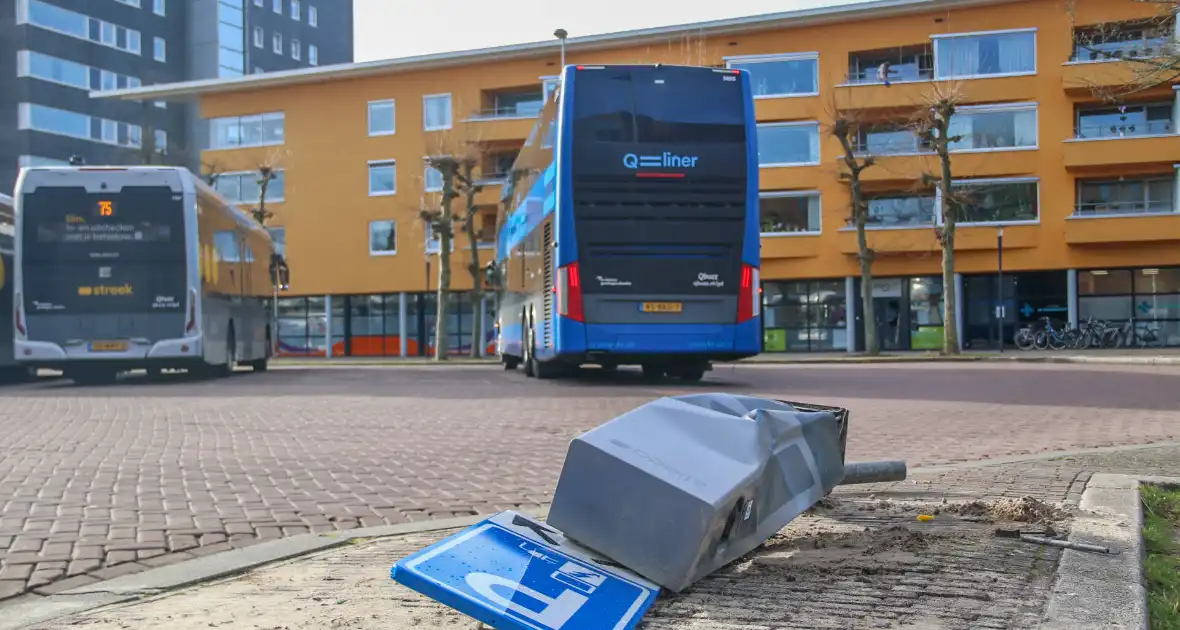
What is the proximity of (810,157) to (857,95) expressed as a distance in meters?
2.82

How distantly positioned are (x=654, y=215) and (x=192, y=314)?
28.3 ft

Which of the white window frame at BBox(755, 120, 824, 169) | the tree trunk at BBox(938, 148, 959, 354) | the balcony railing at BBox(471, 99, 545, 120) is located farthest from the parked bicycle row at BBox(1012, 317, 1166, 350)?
the balcony railing at BBox(471, 99, 545, 120)

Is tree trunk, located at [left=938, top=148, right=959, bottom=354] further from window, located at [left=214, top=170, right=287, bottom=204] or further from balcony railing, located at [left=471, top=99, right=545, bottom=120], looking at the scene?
window, located at [left=214, top=170, right=287, bottom=204]

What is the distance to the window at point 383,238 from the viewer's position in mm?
47969

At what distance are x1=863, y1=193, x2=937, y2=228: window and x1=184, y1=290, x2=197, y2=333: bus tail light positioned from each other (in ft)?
89.9

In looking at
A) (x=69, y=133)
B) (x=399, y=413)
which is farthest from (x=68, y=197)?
(x=69, y=133)

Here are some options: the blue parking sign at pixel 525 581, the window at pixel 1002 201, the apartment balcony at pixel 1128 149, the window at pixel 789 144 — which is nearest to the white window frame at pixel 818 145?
the window at pixel 789 144

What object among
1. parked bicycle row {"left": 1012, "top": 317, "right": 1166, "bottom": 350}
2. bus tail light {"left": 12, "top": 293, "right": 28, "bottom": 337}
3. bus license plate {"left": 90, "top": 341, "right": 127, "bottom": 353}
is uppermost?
bus tail light {"left": 12, "top": 293, "right": 28, "bottom": 337}

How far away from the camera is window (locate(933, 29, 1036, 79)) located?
132ft

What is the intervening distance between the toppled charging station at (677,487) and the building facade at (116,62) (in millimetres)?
50057

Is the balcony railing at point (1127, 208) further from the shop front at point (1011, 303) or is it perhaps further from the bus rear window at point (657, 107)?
Answer: the bus rear window at point (657, 107)

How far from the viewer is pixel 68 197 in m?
19.0

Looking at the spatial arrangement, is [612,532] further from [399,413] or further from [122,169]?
[122,169]

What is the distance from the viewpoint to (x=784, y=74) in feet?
139
